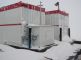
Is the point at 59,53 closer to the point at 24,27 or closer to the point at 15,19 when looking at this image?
the point at 24,27

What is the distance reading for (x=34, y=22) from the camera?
12227 millimetres

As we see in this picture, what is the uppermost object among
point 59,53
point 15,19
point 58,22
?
point 15,19

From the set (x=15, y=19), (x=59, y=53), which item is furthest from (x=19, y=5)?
(x=59, y=53)

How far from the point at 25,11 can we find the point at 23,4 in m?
0.64

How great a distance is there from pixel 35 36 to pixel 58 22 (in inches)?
215

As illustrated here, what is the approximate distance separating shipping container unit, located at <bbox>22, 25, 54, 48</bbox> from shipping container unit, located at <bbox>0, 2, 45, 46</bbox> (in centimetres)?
48

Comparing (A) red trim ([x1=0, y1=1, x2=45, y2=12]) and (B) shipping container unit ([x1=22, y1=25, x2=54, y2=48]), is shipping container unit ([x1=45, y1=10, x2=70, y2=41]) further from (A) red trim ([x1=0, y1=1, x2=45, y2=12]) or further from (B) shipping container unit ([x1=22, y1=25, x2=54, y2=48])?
(B) shipping container unit ([x1=22, y1=25, x2=54, y2=48])

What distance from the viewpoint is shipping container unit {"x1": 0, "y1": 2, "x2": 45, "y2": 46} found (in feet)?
36.3

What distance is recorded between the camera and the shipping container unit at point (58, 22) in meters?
15.2

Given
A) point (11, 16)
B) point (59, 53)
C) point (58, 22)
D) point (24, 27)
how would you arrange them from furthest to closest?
1. point (58, 22)
2. point (11, 16)
3. point (24, 27)
4. point (59, 53)

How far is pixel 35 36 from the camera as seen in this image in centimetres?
1099

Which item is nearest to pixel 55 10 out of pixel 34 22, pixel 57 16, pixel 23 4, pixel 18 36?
pixel 57 16

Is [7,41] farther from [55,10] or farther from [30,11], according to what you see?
[55,10]

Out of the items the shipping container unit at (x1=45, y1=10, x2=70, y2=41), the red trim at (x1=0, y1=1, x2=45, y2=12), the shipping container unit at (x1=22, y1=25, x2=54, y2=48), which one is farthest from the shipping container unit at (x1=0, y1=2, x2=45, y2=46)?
the shipping container unit at (x1=45, y1=10, x2=70, y2=41)
